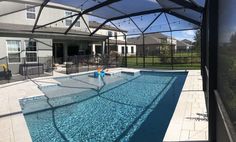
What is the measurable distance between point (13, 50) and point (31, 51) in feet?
4.45

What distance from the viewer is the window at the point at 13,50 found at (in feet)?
51.7

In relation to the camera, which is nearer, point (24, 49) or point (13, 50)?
point (13, 50)

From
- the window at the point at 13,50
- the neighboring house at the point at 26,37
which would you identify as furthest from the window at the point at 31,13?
the window at the point at 13,50

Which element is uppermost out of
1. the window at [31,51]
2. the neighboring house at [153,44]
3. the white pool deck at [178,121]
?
the neighboring house at [153,44]

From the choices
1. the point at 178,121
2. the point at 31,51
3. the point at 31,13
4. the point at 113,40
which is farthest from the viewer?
the point at 113,40

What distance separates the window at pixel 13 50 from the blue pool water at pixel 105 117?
7801mm

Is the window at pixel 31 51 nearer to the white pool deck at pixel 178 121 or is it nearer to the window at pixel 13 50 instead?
the window at pixel 13 50

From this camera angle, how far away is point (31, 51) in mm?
17016

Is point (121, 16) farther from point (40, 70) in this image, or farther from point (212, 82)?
point (212, 82)

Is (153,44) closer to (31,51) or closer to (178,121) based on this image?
(31,51)

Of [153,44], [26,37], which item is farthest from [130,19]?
[153,44]

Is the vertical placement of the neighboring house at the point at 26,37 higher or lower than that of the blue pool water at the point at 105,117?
higher

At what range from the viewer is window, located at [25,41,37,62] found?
1680 centimetres

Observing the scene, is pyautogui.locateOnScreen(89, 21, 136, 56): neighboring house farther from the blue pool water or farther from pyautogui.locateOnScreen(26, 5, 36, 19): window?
the blue pool water
